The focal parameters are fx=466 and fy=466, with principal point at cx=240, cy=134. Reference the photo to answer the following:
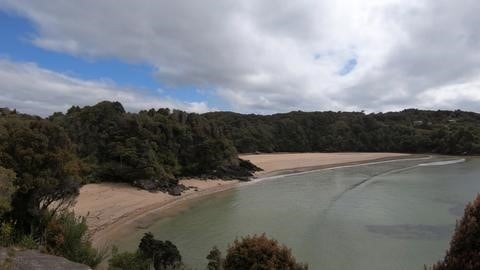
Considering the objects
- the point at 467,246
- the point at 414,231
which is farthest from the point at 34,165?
the point at 414,231

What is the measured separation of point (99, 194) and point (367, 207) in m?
20.6

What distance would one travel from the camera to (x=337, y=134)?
4646 inches

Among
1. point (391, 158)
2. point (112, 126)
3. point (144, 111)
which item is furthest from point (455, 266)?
point (391, 158)

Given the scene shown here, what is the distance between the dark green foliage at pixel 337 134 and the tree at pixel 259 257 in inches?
3289

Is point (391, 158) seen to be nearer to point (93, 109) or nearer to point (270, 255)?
point (93, 109)

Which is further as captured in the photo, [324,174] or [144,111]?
[324,174]

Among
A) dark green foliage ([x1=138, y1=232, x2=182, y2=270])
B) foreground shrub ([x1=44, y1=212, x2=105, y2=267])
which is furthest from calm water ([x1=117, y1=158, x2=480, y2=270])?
foreground shrub ([x1=44, y1=212, x2=105, y2=267])

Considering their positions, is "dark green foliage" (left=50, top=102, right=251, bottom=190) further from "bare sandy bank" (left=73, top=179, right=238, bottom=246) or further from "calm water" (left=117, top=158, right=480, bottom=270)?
"calm water" (left=117, top=158, right=480, bottom=270)

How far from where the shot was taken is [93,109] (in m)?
45.6

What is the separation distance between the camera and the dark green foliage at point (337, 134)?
343 feet

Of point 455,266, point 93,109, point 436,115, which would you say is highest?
point 436,115

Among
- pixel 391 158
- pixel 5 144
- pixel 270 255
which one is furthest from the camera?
pixel 391 158

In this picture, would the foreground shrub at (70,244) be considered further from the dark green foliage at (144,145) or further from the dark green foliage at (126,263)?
the dark green foliage at (144,145)

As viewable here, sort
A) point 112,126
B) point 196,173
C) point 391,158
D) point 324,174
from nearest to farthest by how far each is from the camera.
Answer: point 112,126
point 196,173
point 324,174
point 391,158
